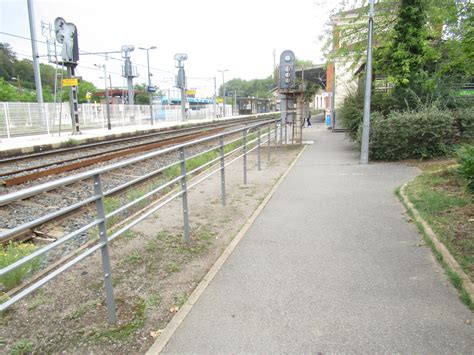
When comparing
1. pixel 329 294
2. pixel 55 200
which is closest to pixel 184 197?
pixel 329 294

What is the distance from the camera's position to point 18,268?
145 inches

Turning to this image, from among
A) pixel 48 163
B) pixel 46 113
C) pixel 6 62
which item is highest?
pixel 6 62

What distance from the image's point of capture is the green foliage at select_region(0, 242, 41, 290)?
3.89 m

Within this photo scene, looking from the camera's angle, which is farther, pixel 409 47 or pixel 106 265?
pixel 409 47

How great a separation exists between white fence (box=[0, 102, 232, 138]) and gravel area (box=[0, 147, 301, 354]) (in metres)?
16.1

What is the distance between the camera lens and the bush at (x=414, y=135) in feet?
35.1

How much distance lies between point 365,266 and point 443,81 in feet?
36.2

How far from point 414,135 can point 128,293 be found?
9.66 metres

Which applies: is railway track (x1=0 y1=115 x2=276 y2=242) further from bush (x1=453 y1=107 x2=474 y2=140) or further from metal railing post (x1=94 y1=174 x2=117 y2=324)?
bush (x1=453 y1=107 x2=474 y2=140)

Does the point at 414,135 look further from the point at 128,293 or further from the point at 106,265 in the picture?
the point at 106,265

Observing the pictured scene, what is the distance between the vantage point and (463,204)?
5.95m

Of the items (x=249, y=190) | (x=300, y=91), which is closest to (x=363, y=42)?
(x=300, y=91)

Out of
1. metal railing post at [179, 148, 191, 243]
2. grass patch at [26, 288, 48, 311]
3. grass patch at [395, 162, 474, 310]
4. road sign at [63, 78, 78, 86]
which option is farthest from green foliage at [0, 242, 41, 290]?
road sign at [63, 78, 78, 86]

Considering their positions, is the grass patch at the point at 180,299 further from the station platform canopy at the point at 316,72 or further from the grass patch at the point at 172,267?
the station platform canopy at the point at 316,72
